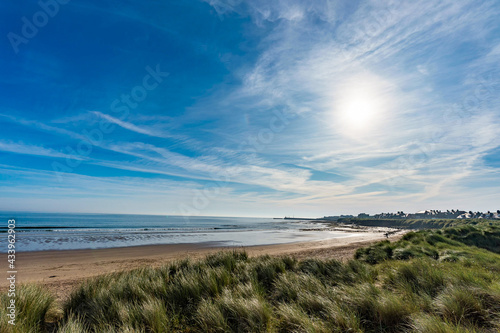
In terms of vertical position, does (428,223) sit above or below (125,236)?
below

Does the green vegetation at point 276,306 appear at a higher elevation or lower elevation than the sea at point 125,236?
higher

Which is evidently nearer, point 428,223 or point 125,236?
point 125,236

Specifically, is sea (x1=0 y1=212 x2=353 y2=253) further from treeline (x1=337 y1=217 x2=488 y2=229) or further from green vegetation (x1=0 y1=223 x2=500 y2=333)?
treeline (x1=337 y1=217 x2=488 y2=229)

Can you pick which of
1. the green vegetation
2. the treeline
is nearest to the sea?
the green vegetation

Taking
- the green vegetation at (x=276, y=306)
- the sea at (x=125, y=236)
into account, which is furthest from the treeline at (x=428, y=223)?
the green vegetation at (x=276, y=306)

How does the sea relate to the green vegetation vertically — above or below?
below

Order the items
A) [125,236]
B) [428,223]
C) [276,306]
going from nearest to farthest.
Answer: [276,306], [125,236], [428,223]

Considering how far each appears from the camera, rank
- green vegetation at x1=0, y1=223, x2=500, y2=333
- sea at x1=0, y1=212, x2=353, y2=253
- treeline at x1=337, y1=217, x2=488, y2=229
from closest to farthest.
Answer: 1. green vegetation at x1=0, y1=223, x2=500, y2=333
2. sea at x1=0, y1=212, x2=353, y2=253
3. treeline at x1=337, y1=217, x2=488, y2=229

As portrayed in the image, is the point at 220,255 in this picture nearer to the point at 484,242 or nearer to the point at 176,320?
the point at 176,320

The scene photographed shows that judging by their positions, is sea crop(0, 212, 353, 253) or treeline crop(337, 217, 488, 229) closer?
sea crop(0, 212, 353, 253)

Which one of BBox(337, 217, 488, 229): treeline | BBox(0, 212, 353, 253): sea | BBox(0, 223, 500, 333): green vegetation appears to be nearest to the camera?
BBox(0, 223, 500, 333): green vegetation

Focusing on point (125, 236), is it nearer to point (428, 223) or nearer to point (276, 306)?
point (276, 306)

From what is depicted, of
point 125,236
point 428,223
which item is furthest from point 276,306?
point 428,223

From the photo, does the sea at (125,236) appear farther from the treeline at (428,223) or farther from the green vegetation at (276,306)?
the treeline at (428,223)
